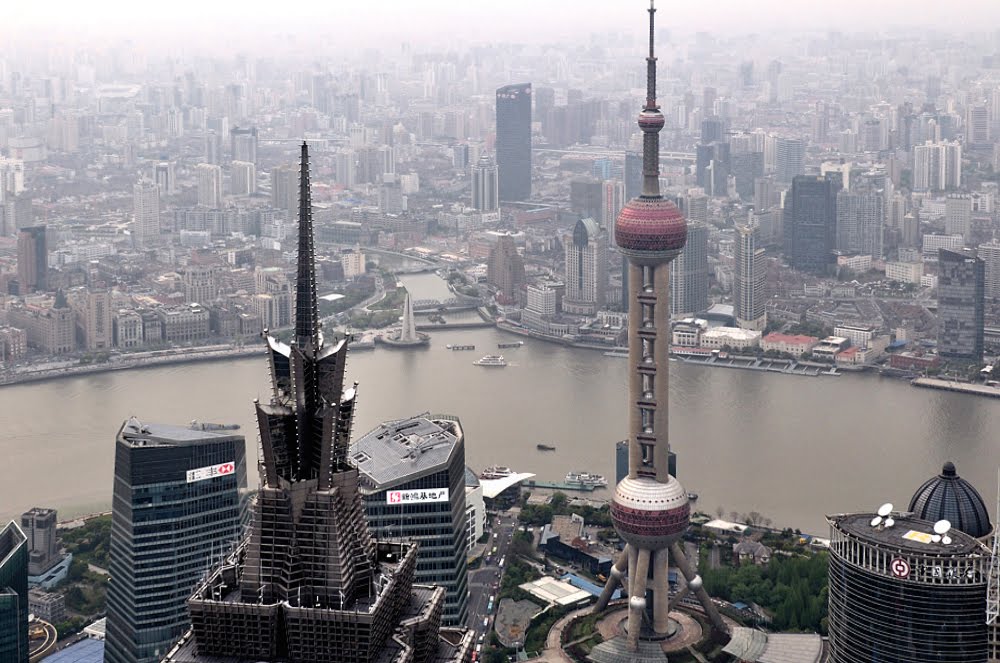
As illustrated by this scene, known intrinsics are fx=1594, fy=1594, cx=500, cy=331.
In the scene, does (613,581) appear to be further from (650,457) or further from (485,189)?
(485,189)

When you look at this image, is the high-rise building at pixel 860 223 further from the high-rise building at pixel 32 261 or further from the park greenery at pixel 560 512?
the park greenery at pixel 560 512

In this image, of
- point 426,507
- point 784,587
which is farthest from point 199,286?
point 426,507

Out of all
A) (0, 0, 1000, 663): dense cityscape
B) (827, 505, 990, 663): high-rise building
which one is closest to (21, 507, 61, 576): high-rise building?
(0, 0, 1000, 663): dense cityscape

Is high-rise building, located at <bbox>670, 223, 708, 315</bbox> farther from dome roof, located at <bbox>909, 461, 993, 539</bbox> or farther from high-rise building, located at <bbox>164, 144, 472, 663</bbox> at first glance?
high-rise building, located at <bbox>164, 144, 472, 663</bbox>

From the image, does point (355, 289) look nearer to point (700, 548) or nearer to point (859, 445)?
point (859, 445)

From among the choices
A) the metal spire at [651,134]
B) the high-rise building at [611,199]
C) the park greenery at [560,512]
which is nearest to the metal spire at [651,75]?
the metal spire at [651,134]

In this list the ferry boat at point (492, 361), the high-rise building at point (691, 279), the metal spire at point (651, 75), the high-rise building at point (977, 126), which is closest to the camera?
the metal spire at point (651, 75)
